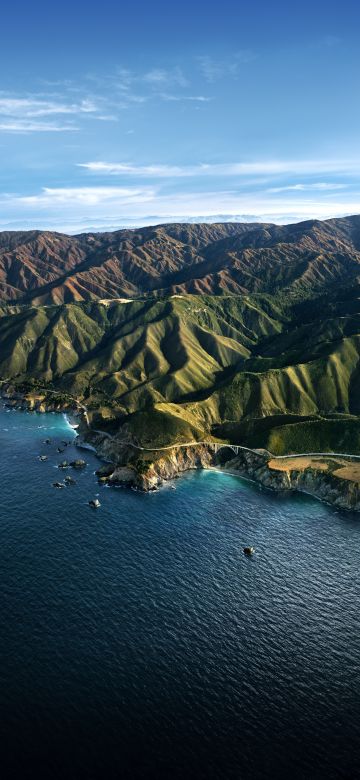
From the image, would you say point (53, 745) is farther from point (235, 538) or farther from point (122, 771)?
point (235, 538)

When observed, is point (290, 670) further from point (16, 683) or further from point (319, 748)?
point (16, 683)

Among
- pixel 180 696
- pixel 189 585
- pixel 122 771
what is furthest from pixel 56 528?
pixel 122 771

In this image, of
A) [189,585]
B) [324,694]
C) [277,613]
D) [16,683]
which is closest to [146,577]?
[189,585]

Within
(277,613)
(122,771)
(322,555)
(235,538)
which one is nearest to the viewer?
(122,771)

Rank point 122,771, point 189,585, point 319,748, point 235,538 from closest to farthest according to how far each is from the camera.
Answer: point 122,771 < point 319,748 < point 189,585 < point 235,538

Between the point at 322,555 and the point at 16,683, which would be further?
the point at 322,555

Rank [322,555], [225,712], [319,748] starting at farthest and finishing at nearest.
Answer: [322,555] < [225,712] < [319,748]
